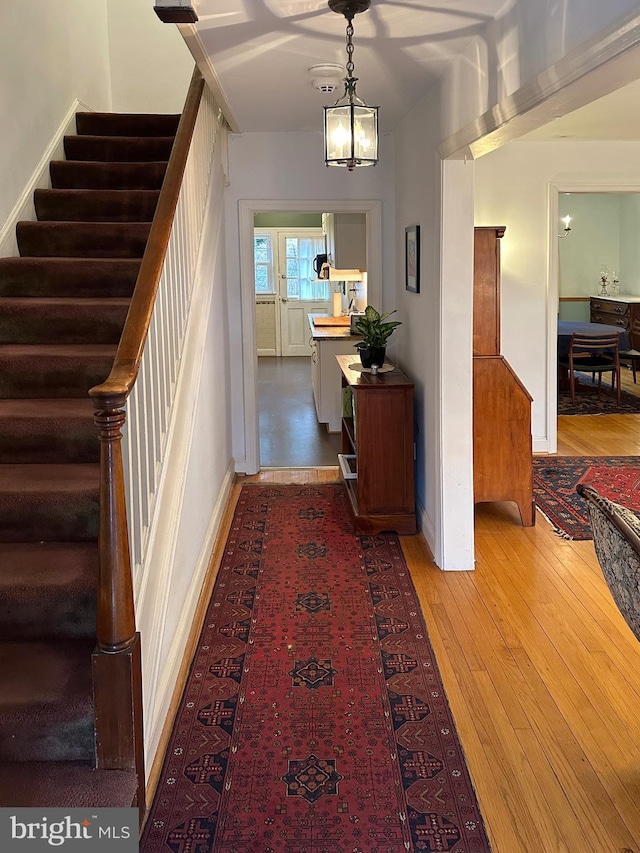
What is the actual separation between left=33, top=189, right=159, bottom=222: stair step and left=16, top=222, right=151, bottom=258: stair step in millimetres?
203

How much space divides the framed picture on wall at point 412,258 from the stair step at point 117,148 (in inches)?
64.7

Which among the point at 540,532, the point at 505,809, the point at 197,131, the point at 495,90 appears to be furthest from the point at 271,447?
the point at 505,809

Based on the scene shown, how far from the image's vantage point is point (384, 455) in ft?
15.2

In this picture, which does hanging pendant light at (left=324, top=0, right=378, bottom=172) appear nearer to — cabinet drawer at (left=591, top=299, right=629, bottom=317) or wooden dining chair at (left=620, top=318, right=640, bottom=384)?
wooden dining chair at (left=620, top=318, right=640, bottom=384)

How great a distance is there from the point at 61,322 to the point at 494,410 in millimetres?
2530

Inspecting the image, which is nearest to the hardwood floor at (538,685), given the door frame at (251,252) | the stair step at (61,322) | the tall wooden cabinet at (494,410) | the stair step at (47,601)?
the tall wooden cabinet at (494,410)

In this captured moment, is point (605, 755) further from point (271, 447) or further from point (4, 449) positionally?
point (271, 447)

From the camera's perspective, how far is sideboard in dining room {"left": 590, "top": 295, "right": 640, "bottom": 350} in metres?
10.1

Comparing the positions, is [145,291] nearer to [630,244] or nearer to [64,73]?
[64,73]

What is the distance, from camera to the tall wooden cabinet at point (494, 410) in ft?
15.1

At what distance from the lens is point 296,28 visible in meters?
3.10

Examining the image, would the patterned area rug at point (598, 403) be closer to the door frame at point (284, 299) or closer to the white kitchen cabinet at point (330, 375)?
the white kitchen cabinet at point (330, 375)

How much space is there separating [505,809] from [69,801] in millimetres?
1258

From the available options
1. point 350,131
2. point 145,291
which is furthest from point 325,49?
point 145,291
